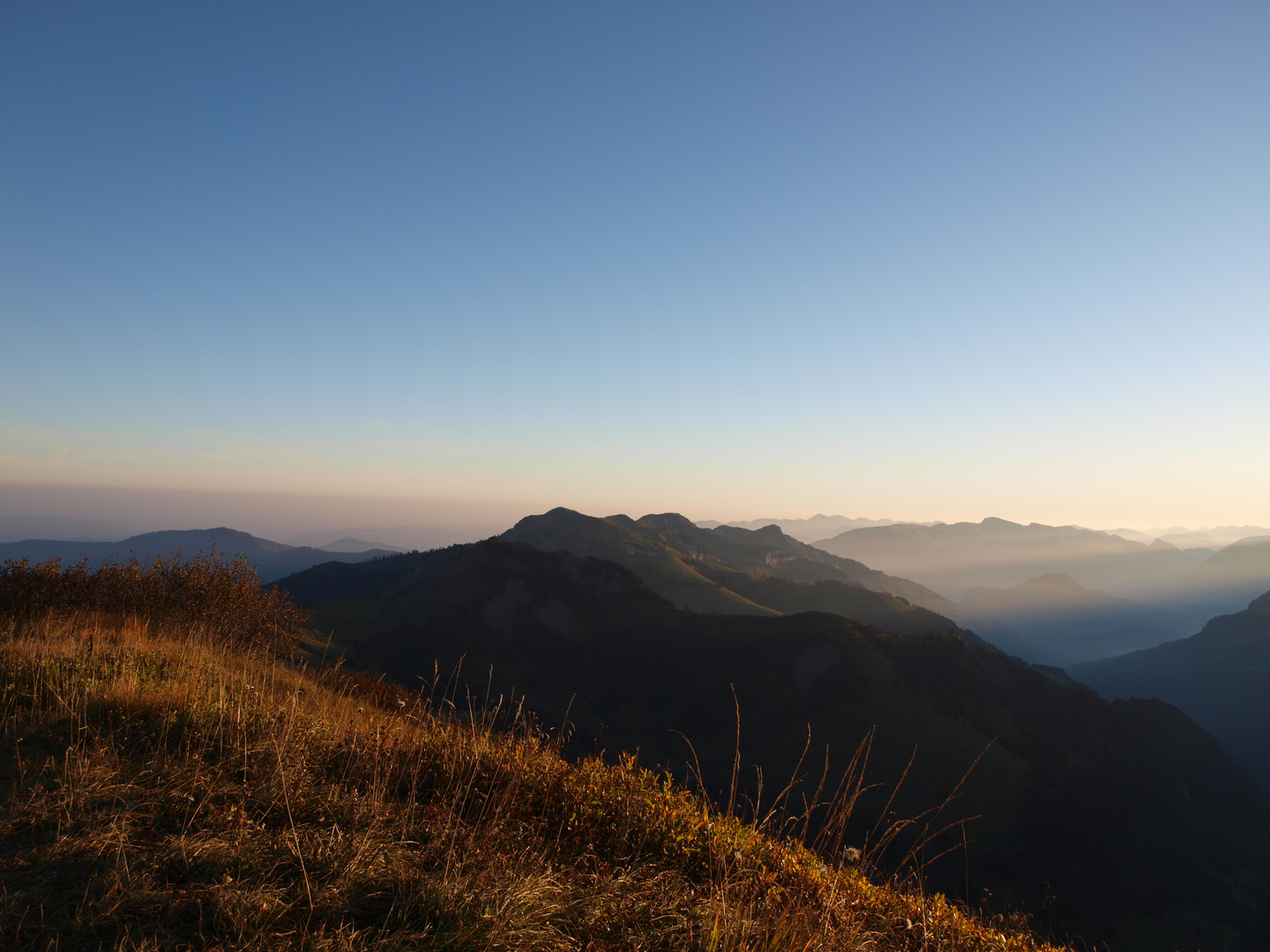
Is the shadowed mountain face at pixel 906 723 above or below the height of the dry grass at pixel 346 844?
below

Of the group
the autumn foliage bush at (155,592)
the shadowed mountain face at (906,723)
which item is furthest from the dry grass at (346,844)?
the shadowed mountain face at (906,723)

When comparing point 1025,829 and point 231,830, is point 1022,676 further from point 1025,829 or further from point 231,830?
point 231,830

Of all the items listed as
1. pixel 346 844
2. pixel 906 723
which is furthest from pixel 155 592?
pixel 906 723

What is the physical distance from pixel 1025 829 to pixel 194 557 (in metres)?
125

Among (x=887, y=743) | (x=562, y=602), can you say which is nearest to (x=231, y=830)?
(x=887, y=743)

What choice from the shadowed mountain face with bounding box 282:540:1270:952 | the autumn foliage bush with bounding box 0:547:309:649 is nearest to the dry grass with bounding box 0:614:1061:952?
the autumn foliage bush with bounding box 0:547:309:649

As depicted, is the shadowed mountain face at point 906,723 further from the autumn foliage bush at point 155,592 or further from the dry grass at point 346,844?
the dry grass at point 346,844

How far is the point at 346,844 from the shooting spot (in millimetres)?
4672

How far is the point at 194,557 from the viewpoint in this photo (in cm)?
2083

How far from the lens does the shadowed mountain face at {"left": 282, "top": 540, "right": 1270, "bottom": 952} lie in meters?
99.0

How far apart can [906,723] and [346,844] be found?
126 metres

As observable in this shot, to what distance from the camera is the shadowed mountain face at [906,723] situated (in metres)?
99.0

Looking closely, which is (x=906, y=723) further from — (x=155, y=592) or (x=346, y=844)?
(x=346, y=844)

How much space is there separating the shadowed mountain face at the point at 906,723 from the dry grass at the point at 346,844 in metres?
75.6
